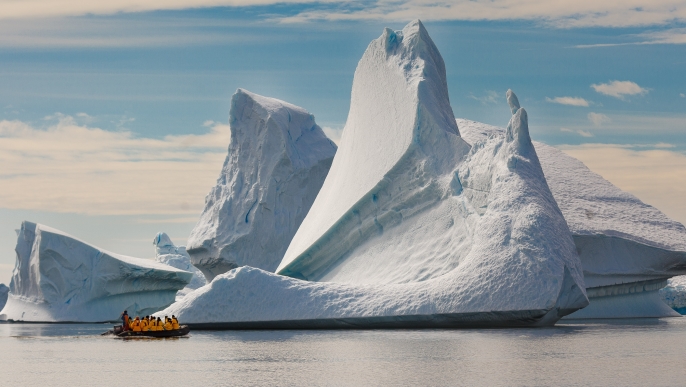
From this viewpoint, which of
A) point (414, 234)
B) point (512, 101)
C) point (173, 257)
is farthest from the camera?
point (173, 257)

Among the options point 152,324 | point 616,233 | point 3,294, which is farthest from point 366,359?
point 3,294

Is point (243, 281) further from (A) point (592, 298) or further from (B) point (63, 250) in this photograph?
(B) point (63, 250)

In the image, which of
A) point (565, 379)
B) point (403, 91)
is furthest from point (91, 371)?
point (403, 91)

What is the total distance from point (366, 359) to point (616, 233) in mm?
15405

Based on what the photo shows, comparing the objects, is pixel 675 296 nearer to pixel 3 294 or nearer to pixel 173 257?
pixel 173 257

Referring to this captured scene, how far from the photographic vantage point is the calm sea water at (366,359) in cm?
1153

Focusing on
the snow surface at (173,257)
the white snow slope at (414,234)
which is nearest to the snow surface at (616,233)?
the white snow slope at (414,234)

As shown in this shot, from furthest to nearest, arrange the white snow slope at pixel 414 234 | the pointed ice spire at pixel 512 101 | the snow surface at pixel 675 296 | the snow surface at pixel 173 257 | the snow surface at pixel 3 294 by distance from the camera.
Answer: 1. the snow surface at pixel 173 257
2. the snow surface at pixel 3 294
3. the snow surface at pixel 675 296
4. the pointed ice spire at pixel 512 101
5. the white snow slope at pixel 414 234

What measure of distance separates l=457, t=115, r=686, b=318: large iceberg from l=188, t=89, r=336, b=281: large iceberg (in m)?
7.45

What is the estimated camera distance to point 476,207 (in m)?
21.6

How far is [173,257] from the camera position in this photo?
152 feet

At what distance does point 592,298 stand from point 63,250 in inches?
719

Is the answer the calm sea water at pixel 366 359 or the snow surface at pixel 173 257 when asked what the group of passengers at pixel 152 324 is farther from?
the snow surface at pixel 173 257

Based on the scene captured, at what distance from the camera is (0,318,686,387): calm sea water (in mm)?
11531
